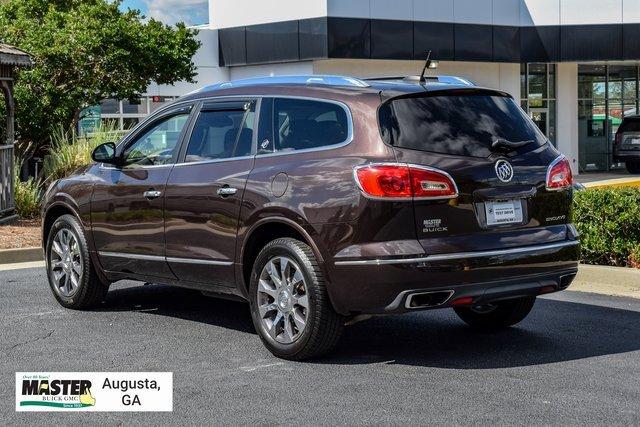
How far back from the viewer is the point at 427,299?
640 cm

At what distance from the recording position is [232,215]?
7203 millimetres

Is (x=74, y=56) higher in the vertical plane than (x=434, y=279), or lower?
A: higher

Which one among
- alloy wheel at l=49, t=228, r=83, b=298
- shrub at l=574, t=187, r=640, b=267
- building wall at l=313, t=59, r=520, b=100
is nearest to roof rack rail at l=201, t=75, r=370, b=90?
alloy wheel at l=49, t=228, r=83, b=298

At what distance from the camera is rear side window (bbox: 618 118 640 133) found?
32.3 m

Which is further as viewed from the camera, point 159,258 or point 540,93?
point 540,93

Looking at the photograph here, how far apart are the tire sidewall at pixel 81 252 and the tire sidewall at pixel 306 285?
2137mm

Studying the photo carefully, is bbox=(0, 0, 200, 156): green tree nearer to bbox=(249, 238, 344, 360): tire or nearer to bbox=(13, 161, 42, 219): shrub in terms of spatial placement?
bbox=(13, 161, 42, 219): shrub

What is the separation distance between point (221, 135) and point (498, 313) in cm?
244

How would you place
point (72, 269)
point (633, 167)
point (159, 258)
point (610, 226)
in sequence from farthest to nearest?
point (633, 167) → point (610, 226) → point (72, 269) → point (159, 258)

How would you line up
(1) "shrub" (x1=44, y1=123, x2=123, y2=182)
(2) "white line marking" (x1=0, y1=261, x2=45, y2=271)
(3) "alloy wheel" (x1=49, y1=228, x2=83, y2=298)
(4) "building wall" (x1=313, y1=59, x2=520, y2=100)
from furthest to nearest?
(4) "building wall" (x1=313, y1=59, x2=520, y2=100) < (1) "shrub" (x1=44, y1=123, x2=123, y2=182) < (2) "white line marking" (x1=0, y1=261, x2=45, y2=271) < (3) "alloy wheel" (x1=49, y1=228, x2=83, y2=298)

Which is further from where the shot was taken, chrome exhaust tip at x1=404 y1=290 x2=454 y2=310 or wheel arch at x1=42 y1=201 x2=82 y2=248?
wheel arch at x1=42 y1=201 x2=82 y2=248

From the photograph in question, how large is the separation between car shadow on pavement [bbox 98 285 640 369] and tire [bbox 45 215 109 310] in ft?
0.81

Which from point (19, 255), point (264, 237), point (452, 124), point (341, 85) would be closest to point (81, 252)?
point (264, 237)

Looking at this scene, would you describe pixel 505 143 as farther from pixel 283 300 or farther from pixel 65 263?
pixel 65 263
